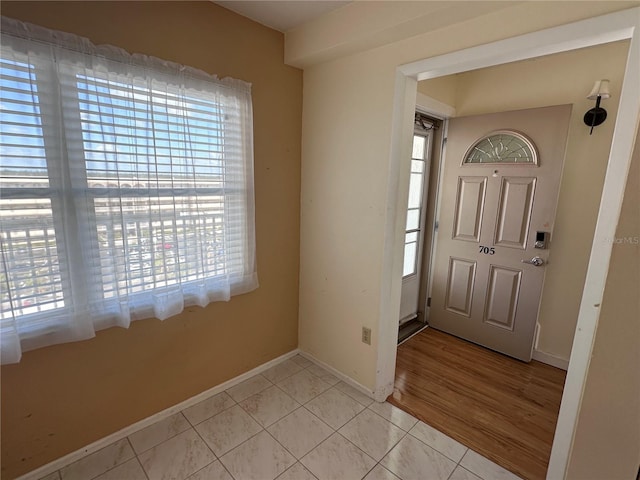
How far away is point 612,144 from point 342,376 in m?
2.01

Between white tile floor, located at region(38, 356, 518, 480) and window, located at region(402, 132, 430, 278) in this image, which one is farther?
window, located at region(402, 132, 430, 278)

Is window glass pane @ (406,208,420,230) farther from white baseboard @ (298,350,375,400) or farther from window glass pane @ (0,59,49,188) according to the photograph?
window glass pane @ (0,59,49,188)

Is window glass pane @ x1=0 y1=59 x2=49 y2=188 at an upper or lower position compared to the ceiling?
lower

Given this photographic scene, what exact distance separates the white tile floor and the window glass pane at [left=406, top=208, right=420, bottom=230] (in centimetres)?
159

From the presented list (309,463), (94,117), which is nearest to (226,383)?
(309,463)

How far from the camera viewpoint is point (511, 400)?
83.5 inches

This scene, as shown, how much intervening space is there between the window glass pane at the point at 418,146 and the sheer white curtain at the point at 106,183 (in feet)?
5.18

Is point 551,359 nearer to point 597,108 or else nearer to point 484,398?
point 484,398

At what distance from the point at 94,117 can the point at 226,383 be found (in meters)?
1.77

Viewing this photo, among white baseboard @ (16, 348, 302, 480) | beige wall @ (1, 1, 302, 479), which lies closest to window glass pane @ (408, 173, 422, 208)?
beige wall @ (1, 1, 302, 479)

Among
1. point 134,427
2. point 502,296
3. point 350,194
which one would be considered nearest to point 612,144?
point 350,194

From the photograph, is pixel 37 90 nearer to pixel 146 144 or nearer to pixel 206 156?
pixel 146 144

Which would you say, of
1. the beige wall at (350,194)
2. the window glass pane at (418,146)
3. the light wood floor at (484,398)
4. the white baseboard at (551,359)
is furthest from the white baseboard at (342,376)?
the window glass pane at (418,146)

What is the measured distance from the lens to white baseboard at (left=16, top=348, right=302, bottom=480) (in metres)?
1.49
